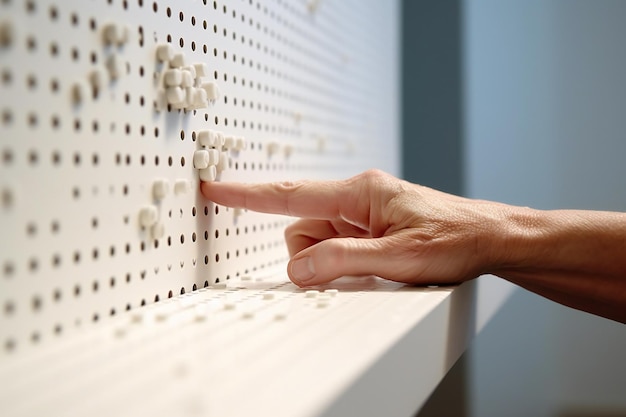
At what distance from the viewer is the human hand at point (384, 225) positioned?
27.3 inches

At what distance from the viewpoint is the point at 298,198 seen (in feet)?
2.54

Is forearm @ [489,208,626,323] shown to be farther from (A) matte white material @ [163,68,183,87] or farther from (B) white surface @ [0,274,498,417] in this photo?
(A) matte white material @ [163,68,183,87]

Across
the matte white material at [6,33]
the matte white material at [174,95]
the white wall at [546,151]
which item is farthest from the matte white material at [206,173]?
the white wall at [546,151]

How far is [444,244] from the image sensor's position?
706 millimetres

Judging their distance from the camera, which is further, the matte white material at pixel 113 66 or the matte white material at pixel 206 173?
the matte white material at pixel 206 173

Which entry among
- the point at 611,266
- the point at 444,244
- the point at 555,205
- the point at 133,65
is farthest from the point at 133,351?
the point at 555,205

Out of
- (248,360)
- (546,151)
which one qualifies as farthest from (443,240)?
(546,151)

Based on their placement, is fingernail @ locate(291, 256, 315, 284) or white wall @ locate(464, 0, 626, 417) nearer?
fingernail @ locate(291, 256, 315, 284)

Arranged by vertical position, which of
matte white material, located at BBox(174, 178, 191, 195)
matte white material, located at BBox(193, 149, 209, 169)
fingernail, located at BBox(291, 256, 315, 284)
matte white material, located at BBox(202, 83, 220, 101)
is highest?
matte white material, located at BBox(202, 83, 220, 101)

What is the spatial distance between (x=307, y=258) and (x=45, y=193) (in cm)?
30

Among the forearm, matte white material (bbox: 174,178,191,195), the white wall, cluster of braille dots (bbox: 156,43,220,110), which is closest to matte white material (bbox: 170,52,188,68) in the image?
cluster of braille dots (bbox: 156,43,220,110)

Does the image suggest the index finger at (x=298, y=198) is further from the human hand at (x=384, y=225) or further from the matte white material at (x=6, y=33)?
the matte white material at (x=6, y=33)

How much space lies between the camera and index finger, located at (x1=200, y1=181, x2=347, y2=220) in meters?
0.77

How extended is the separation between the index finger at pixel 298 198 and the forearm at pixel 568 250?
0.19 m
